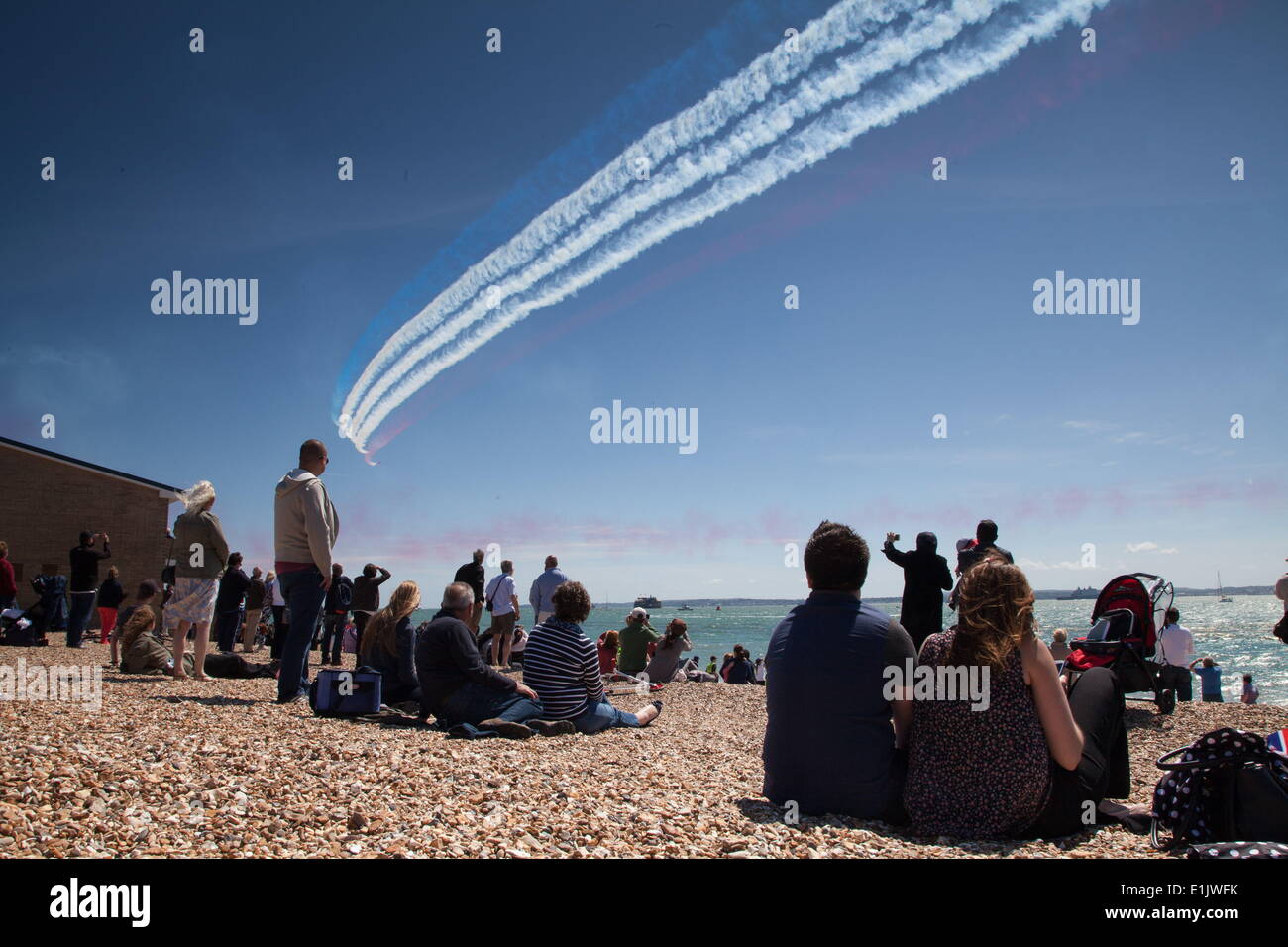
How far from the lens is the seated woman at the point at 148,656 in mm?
9555

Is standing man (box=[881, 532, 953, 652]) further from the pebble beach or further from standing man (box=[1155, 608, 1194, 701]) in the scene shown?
standing man (box=[1155, 608, 1194, 701])

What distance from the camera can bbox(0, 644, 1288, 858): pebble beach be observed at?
331cm

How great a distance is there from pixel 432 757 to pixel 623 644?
901 cm

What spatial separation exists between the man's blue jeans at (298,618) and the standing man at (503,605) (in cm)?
662

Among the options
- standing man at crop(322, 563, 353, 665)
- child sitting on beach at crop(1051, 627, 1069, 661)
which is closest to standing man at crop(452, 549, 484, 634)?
standing man at crop(322, 563, 353, 665)

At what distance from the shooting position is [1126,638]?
8.53 metres

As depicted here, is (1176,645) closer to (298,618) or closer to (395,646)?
(395,646)

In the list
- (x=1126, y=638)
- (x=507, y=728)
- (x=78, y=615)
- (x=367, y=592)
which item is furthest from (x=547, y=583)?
(x=78, y=615)

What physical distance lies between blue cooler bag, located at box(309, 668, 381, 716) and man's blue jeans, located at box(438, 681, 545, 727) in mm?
719

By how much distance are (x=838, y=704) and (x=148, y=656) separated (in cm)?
909

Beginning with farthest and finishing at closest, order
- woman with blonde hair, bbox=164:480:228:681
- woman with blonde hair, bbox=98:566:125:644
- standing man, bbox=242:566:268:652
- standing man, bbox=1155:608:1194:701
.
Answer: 1. standing man, bbox=242:566:268:652
2. woman with blonde hair, bbox=98:566:125:644
3. standing man, bbox=1155:608:1194:701
4. woman with blonde hair, bbox=164:480:228:681

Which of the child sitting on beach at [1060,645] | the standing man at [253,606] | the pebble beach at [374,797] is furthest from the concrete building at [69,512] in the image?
the child sitting on beach at [1060,645]
